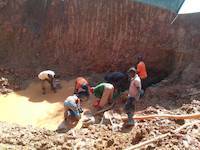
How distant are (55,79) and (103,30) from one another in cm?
213

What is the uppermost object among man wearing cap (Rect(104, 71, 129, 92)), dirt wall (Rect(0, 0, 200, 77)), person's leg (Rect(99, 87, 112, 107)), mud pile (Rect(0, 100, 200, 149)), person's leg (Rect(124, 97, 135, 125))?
dirt wall (Rect(0, 0, 200, 77))

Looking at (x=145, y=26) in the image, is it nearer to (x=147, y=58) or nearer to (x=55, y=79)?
(x=147, y=58)

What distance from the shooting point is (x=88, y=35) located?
41.3ft

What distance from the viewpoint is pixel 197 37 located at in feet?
36.8

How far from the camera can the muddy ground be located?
25.2ft

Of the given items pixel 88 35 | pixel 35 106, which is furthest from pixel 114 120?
pixel 88 35

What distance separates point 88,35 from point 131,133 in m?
4.83

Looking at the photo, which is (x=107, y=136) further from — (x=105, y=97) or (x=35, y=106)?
(x=35, y=106)

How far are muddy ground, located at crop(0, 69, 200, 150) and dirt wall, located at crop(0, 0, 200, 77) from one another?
2098mm

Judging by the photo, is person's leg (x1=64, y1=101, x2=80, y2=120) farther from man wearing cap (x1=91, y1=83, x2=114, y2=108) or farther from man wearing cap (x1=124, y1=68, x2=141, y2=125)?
man wearing cap (x1=124, y1=68, x2=141, y2=125)

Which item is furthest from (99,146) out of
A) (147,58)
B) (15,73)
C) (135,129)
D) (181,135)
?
(15,73)

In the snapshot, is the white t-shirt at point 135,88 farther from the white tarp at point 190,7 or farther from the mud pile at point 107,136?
the white tarp at point 190,7

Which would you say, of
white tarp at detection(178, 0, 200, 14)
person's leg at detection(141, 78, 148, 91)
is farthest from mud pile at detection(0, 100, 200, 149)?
white tarp at detection(178, 0, 200, 14)

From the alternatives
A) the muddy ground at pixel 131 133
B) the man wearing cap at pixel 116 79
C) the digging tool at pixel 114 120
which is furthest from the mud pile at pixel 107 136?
the man wearing cap at pixel 116 79
